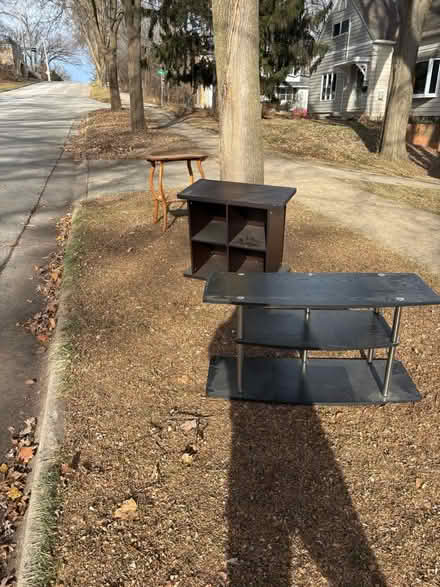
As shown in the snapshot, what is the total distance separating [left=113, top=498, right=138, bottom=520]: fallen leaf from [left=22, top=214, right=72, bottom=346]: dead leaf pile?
2224 mm

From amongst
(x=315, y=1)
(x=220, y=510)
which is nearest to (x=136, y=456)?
(x=220, y=510)

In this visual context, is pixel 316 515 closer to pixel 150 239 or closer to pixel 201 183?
pixel 201 183

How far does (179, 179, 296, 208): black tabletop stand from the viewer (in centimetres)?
444

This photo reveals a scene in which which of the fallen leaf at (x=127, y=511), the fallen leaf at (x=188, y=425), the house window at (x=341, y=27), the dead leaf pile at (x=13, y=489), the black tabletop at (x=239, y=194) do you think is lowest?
the dead leaf pile at (x=13, y=489)

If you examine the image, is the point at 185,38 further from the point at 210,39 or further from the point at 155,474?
the point at 155,474

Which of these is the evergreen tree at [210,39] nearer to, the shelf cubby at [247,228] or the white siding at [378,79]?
the white siding at [378,79]

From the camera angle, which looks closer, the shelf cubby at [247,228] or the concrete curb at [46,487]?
the concrete curb at [46,487]

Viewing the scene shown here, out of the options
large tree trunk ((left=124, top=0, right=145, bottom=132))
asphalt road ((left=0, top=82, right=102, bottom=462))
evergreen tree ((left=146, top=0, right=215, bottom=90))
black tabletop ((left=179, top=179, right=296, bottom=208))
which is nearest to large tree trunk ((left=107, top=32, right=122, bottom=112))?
evergreen tree ((left=146, top=0, right=215, bottom=90))

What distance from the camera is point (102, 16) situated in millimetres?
29281

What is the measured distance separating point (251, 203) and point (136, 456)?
2.68 meters

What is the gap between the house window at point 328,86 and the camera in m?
29.8

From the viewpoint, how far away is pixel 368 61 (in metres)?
25.7

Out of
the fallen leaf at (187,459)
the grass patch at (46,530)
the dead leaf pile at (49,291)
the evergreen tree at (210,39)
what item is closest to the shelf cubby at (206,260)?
the dead leaf pile at (49,291)

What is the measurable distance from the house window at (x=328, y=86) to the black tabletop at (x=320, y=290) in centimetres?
3061
